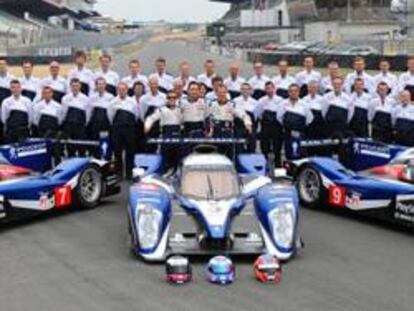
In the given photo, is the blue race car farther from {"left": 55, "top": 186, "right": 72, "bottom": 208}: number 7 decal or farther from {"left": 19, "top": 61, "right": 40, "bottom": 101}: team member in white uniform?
{"left": 19, "top": 61, "right": 40, "bottom": 101}: team member in white uniform

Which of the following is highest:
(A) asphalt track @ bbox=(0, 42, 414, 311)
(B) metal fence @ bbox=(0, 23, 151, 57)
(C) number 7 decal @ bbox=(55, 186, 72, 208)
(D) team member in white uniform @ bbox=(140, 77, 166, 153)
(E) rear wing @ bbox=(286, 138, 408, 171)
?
(B) metal fence @ bbox=(0, 23, 151, 57)

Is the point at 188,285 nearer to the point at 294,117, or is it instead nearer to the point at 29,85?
the point at 294,117

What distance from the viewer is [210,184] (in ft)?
33.6

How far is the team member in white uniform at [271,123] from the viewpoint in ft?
49.4

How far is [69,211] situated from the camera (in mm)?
12445

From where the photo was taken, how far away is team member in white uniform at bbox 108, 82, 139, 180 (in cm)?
1475

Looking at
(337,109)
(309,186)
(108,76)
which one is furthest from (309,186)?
(108,76)

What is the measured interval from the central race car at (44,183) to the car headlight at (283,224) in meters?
3.40

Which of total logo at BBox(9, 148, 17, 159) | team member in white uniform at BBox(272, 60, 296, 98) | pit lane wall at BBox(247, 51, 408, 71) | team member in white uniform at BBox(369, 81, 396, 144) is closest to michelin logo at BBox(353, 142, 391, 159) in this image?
team member in white uniform at BBox(369, 81, 396, 144)

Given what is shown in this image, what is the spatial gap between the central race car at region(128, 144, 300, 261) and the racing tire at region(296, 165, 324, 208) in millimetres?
2021

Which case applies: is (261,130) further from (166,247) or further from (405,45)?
(405,45)

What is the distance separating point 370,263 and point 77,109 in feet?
22.7

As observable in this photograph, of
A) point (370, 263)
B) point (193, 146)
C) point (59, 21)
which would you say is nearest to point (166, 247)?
point (370, 263)

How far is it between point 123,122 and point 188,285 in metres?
6.73
